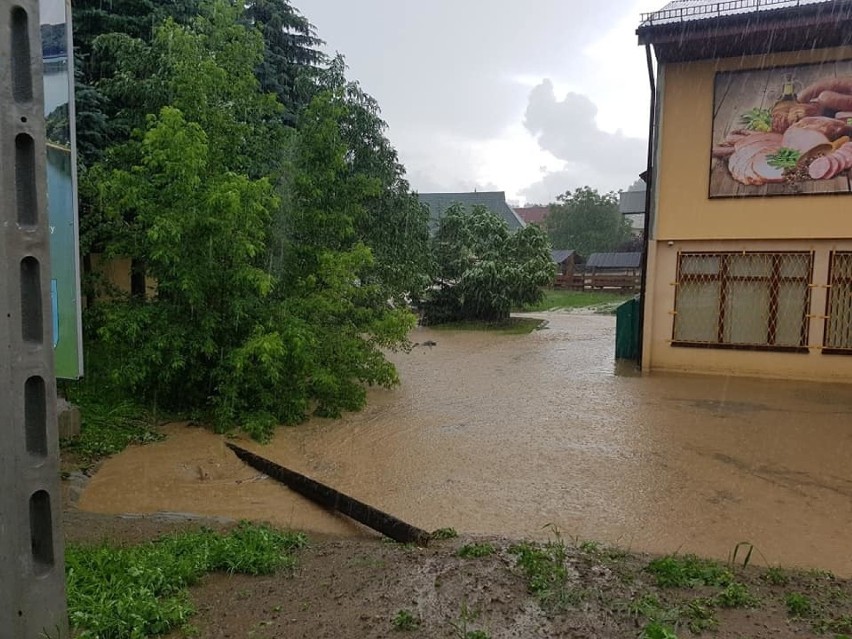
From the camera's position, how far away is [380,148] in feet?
39.8

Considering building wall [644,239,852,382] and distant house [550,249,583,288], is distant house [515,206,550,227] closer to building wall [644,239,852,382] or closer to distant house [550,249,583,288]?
distant house [550,249,583,288]

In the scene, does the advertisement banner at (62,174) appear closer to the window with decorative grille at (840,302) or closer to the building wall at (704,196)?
the building wall at (704,196)

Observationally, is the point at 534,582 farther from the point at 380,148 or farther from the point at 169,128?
the point at 380,148

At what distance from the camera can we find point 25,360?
2.48m

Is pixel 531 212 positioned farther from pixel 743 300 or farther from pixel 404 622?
pixel 404 622

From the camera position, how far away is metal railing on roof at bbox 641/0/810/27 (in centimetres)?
Result: 1060

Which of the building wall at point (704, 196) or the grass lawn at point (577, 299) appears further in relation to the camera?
the grass lawn at point (577, 299)

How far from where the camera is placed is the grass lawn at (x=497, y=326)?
22031mm

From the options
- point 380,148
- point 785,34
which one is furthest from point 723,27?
point 380,148

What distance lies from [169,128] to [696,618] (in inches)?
285

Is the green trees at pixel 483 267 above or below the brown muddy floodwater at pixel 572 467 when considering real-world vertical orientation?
above

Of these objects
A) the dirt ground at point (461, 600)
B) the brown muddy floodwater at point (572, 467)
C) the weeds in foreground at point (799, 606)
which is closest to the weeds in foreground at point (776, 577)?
the dirt ground at point (461, 600)

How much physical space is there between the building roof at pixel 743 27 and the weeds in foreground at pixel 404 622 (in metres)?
11.1

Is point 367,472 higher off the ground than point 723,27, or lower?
lower
